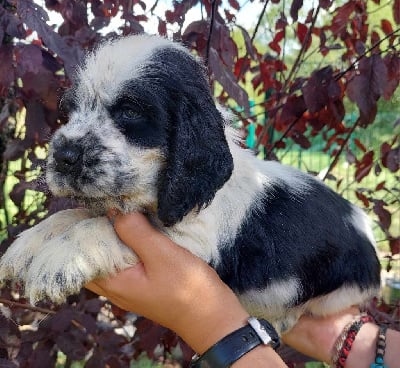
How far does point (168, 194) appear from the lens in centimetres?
216

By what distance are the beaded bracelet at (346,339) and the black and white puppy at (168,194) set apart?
0.62 metres

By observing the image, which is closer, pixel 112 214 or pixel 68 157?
pixel 68 157

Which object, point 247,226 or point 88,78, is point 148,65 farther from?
point 247,226

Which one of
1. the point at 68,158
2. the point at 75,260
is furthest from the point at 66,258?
the point at 68,158

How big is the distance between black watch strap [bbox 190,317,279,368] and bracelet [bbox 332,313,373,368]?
1.02 meters

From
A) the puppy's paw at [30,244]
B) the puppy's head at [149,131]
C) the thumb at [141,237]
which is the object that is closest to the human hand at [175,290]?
the thumb at [141,237]

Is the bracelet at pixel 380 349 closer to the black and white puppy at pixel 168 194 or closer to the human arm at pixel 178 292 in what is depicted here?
the black and white puppy at pixel 168 194

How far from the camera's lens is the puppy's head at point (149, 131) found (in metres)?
2.09

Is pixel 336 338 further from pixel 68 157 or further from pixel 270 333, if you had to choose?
pixel 68 157

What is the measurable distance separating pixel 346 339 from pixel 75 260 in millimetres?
1741

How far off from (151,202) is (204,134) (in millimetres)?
338

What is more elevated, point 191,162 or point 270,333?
point 191,162

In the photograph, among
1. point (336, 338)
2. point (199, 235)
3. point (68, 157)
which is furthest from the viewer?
point (336, 338)

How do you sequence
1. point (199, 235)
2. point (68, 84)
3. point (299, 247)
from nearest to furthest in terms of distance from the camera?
point (199, 235)
point (299, 247)
point (68, 84)
